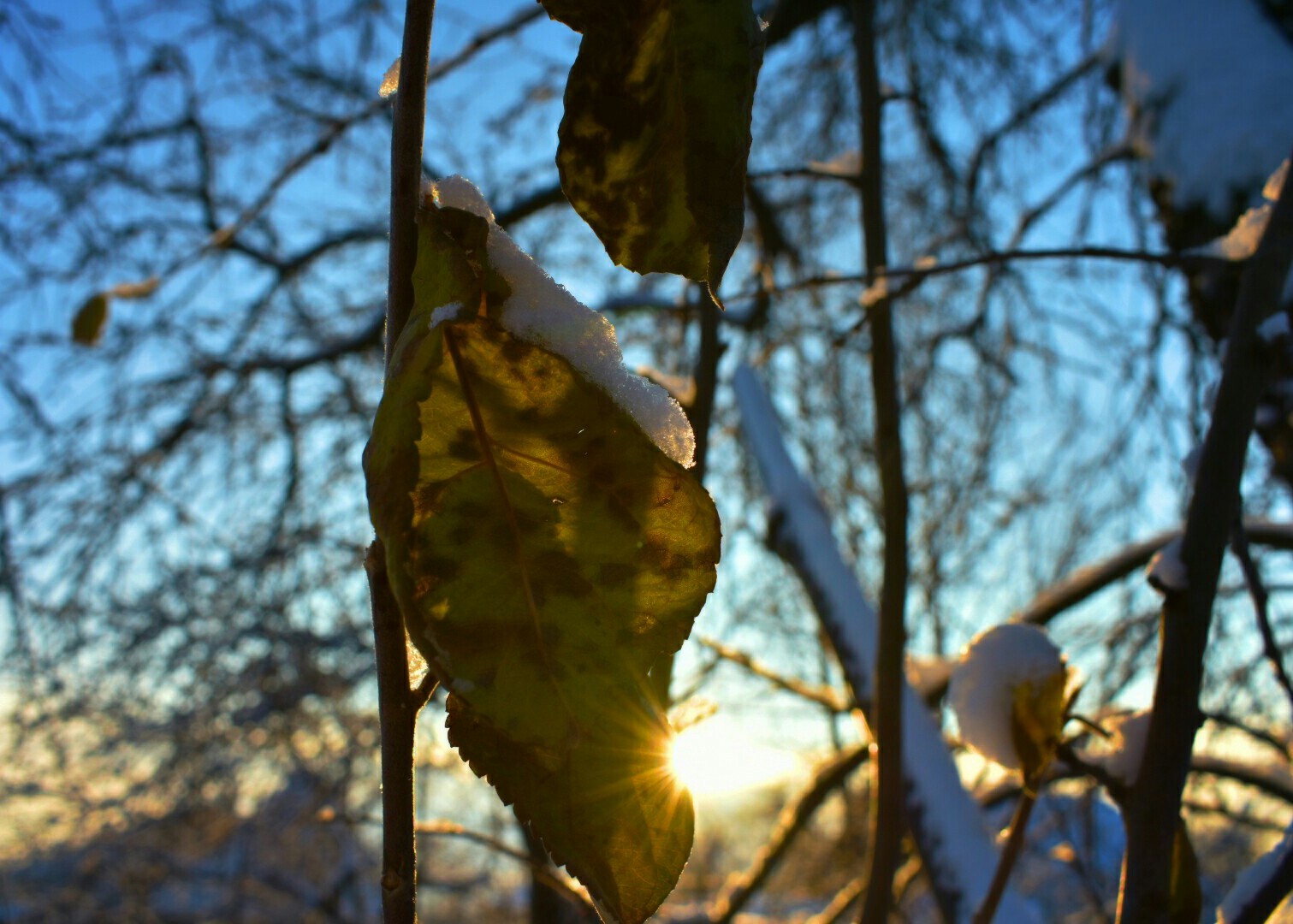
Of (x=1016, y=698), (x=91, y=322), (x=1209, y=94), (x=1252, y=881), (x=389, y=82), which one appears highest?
(x=1209, y=94)

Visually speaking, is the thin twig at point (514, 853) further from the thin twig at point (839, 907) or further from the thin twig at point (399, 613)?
the thin twig at point (839, 907)

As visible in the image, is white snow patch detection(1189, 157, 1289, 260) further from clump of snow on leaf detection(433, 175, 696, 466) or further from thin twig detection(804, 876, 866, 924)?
thin twig detection(804, 876, 866, 924)

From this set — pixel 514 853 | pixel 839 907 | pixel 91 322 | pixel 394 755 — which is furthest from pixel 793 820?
pixel 394 755

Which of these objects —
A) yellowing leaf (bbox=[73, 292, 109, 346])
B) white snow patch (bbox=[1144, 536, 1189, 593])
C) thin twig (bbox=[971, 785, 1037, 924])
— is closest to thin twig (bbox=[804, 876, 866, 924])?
thin twig (bbox=[971, 785, 1037, 924])

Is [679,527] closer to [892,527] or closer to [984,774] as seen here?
[892,527]

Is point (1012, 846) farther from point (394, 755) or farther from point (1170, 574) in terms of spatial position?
point (394, 755)

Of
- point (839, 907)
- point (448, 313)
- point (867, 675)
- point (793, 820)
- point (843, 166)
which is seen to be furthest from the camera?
point (793, 820)

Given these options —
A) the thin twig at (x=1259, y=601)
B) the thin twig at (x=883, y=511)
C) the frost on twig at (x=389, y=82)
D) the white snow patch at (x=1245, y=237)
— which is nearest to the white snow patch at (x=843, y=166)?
the thin twig at (x=883, y=511)
